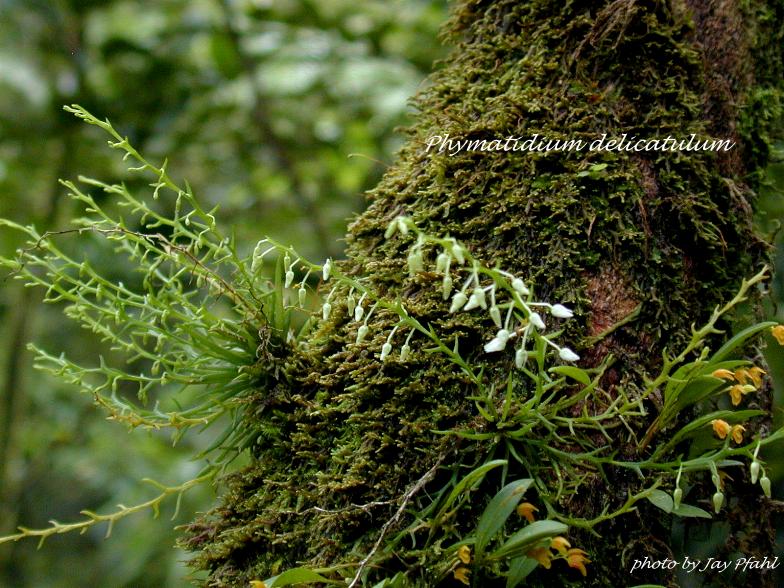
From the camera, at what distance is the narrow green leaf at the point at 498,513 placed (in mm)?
789

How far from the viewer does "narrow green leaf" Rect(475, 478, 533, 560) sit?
0.79m

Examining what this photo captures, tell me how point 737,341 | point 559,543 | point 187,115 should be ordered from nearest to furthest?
point 559,543, point 737,341, point 187,115

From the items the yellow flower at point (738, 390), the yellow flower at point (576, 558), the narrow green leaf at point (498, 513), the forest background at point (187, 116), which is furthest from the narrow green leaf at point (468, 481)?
the forest background at point (187, 116)

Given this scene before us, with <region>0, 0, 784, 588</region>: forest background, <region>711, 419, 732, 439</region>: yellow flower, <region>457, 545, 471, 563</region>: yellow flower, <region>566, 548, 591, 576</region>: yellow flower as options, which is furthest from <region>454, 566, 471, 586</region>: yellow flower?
<region>0, 0, 784, 588</region>: forest background

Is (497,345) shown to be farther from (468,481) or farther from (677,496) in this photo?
(677,496)

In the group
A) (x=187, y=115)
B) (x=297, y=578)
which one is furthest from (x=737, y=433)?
(x=187, y=115)

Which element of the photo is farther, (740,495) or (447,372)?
(740,495)

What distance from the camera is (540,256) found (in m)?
0.99

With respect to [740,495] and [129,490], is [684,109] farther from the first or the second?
[129,490]

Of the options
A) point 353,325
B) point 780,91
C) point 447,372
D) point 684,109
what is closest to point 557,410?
point 447,372

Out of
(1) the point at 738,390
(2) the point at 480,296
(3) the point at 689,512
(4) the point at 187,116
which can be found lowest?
(3) the point at 689,512

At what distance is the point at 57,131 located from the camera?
2.66 meters

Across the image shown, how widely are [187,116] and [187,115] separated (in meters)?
0.01

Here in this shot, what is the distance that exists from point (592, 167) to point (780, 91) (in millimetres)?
598
